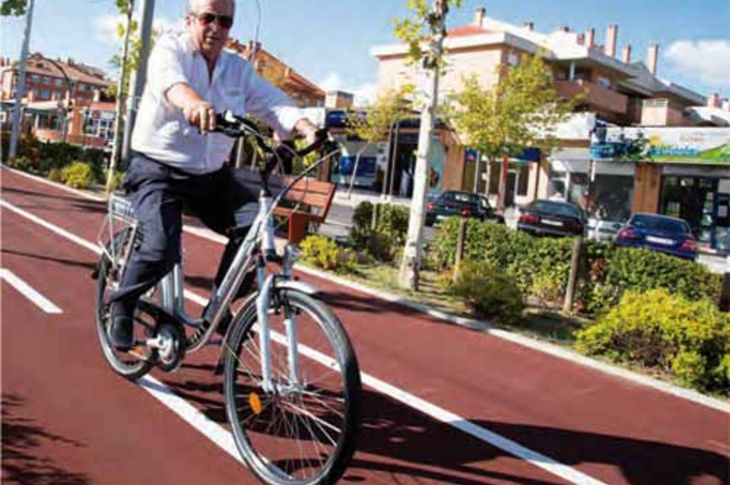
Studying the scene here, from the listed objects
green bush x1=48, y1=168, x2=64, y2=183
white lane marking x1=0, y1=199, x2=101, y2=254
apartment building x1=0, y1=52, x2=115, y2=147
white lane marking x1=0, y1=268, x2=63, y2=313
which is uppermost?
apartment building x1=0, y1=52, x2=115, y2=147

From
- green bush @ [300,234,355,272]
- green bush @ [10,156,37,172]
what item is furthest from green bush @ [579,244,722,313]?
green bush @ [10,156,37,172]

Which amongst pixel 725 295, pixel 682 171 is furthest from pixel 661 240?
pixel 725 295

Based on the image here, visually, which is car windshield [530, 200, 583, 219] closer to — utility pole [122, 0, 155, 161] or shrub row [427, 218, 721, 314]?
utility pole [122, 0, 155, 161]

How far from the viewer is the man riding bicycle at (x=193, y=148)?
3578 mm

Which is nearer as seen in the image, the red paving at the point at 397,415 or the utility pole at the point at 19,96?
the red paving at the point at 397,415

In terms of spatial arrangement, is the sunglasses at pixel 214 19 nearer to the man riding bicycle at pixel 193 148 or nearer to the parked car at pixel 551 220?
the man riding bicycle at pixel 193 148

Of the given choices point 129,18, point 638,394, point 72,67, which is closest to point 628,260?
point 638,394

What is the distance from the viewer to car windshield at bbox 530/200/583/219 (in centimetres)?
2334

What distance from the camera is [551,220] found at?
75.7 ft

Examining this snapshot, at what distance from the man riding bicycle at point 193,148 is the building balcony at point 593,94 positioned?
43.7 metres

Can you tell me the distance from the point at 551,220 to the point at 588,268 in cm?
1402

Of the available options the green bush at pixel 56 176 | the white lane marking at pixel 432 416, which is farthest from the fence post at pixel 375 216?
the green bush at pixel 56 176

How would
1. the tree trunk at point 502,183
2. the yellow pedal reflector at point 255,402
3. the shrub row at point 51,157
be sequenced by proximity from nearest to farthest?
1. the yellow pedal reflector at point 255,402
2. the shrub row at point 51,157
3. the tree trunk at point 502,183

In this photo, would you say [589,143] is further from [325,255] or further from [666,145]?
[325,255]
